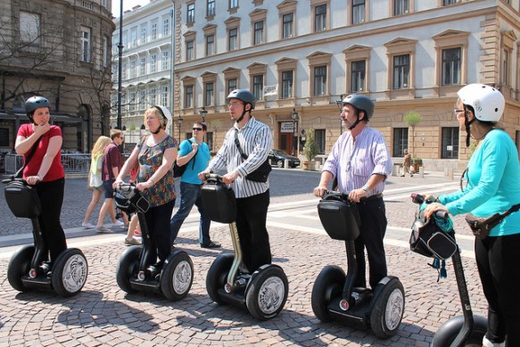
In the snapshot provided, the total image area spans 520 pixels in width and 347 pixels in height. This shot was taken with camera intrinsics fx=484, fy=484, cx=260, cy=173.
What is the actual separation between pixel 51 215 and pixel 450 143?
29.3 m

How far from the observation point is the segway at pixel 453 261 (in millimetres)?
2623

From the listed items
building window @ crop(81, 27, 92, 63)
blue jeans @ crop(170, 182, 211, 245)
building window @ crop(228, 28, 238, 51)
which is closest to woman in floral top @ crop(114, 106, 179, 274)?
blue jeans @ crop(170, 182, 211, 245)

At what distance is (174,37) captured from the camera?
164 feet

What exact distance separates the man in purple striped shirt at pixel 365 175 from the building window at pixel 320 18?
34386mm

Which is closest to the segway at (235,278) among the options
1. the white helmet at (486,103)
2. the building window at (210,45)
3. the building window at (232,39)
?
the white helmet at (486,103)

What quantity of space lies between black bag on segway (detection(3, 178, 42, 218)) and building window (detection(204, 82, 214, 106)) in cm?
4201

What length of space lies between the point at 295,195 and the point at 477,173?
40.2 feet

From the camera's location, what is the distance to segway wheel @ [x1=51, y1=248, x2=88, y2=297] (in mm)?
4480

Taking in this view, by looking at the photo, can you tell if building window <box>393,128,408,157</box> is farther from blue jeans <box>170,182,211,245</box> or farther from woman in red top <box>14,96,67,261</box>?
woman in red top <box>14,96,67,261</box>

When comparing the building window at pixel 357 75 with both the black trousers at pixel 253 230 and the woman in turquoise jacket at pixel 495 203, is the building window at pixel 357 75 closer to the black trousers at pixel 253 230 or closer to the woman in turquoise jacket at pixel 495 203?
the black trousers at pixel 253 230

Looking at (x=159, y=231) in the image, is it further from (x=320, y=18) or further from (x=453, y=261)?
(x=320, y=18)

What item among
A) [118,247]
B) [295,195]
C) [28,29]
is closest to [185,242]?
[118,247]

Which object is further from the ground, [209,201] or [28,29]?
[28,29]

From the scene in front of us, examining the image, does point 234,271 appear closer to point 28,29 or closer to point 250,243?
point 250,243
